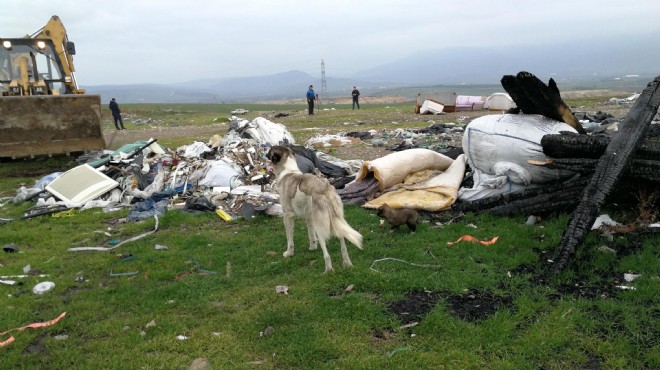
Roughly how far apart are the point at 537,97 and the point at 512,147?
3.07ft

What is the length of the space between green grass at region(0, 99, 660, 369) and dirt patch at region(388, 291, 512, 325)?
0.05 m

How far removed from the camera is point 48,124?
12.4 m

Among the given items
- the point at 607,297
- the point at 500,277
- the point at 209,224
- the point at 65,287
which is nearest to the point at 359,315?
the point at 500,277

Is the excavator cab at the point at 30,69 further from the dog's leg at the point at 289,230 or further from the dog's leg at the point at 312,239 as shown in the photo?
the dog's leg at the point at 312,239

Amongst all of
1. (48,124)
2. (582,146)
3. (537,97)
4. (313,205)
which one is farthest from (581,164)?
(48,124)

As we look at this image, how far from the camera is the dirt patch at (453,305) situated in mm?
4445

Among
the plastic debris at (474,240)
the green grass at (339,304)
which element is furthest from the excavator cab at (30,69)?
the plastic debris at (474,240)

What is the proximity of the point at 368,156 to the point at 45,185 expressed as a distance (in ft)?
27.5

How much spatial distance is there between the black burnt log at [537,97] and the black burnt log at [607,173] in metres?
1.16

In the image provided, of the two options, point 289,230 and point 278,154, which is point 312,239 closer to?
point 289,230

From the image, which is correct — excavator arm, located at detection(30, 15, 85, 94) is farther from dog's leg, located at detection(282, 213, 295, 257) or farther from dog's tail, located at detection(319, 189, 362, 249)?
dog's tail, located at detection(319, 189, 362, 249)

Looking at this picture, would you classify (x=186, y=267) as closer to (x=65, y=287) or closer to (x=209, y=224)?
(x=65, y=287)

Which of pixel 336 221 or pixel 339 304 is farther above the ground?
pixel 336 221

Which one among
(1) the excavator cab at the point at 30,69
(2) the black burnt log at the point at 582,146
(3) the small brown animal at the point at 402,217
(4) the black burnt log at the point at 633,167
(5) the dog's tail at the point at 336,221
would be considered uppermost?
(1) the excavator cab at the point at 30,69
